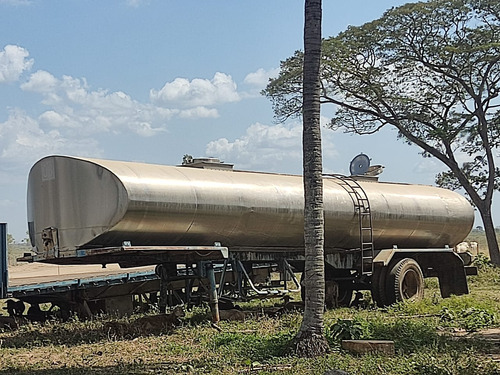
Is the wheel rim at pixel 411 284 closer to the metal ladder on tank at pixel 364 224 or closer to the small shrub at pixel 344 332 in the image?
the metal ladder on tank at pixel 364 224

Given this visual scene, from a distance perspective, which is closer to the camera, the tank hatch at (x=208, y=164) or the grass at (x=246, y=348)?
the grass at (x=246, y=348)

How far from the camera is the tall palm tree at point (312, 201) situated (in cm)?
1045

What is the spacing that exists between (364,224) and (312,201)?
6710 millimetres

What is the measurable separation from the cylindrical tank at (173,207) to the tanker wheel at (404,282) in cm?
101

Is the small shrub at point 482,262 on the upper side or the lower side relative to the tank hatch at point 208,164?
lower

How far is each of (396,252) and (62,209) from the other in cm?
805

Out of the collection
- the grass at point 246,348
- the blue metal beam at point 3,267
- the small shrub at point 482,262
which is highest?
the blue metal beam at point 3,267

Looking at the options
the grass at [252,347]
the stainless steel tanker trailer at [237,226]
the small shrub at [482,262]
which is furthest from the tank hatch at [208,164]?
the small shrub at [482,262]

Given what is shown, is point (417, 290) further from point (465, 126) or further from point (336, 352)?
point (465, 126)

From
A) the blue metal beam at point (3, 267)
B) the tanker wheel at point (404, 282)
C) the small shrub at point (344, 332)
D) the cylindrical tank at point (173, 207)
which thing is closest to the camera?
the small shrub at point (344, 332)

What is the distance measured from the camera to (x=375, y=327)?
484 inches

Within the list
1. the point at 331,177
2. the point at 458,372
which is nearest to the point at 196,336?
the point at 458,372

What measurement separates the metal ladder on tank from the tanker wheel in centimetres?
56

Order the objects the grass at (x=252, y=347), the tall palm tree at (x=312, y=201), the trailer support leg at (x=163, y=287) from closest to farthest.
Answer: the grass at (x=252, y=347)
the tall palm tree at (x=312, y=201)
the trailer support leg at (x=163, y=287)
